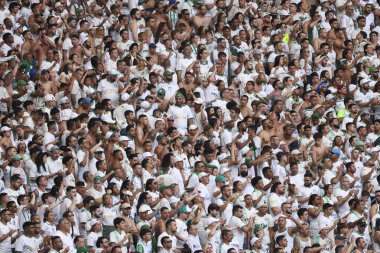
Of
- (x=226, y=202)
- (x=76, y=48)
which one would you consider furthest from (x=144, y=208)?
(x=76, y=48)

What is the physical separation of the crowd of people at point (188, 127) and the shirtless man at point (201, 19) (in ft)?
0.11

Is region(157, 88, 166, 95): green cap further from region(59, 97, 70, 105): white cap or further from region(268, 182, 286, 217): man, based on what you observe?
region(268, 182, 286, 217): man

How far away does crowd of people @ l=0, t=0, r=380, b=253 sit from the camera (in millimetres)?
22781

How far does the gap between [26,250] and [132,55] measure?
6.30 meters

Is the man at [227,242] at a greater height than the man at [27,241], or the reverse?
the man at [27,241]

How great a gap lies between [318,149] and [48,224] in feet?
21.3

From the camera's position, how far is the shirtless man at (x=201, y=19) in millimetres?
28141

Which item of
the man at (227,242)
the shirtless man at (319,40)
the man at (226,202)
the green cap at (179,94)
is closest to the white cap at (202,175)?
the man at (226,202)

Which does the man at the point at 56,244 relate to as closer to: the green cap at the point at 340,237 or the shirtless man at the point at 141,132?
the shirtless man at the point at 141,132

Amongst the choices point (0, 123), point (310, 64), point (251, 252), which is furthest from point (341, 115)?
point (0, 123)

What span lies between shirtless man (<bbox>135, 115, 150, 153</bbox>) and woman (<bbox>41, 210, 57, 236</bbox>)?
324 centimetres

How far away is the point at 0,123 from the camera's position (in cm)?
2388

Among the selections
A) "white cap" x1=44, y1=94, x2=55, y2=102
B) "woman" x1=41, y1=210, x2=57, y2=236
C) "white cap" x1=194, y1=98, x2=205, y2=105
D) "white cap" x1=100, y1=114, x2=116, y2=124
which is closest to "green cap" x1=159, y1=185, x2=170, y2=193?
"white cap" x1=100, y1=114, x2=116, y2=124

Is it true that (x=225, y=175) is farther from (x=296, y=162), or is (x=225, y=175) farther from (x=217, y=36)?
(x=217, y=36)
